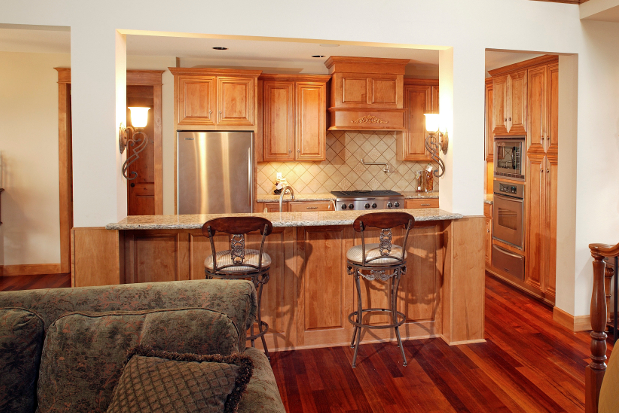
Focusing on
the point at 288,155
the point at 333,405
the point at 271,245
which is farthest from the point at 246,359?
the point at 288,155

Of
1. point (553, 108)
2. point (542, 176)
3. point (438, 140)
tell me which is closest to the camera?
point (438, 140)

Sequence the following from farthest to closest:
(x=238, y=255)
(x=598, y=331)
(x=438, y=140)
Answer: (x=438, y=140) → (x=238, y=255) → (x=598, y=331)

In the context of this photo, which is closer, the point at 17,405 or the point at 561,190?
the point at 17,405

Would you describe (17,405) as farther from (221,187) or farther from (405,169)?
(405,169)

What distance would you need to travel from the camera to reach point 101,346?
5.16 feet

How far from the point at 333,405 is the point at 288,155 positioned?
136 inches

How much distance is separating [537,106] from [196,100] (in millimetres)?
3387

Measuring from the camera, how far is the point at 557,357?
337cm

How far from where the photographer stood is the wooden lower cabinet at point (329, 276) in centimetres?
338

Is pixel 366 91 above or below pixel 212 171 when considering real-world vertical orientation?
above

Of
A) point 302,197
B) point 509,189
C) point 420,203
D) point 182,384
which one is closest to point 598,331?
point 182,384

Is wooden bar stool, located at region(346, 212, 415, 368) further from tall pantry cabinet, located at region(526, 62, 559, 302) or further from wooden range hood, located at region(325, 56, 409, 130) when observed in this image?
wooden range hood, located at region(325, 56, 409, 130)

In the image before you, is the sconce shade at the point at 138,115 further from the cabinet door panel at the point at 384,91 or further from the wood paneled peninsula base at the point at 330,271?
the cabinet door panel at the point at 384,91

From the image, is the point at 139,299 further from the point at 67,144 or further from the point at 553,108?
the point at 67,144
